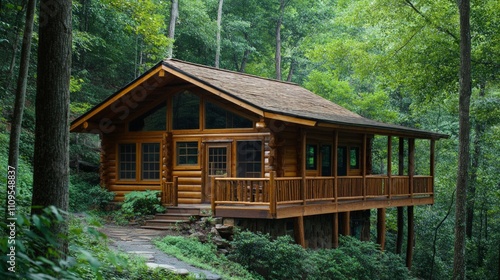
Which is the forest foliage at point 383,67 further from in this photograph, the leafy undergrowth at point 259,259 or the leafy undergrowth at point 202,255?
the leafy undergrowth at point 259,259

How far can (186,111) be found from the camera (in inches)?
758

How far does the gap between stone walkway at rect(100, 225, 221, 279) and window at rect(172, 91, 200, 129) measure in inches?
155

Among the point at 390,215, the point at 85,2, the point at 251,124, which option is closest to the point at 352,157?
the point at 251,124

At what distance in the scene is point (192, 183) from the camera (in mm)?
18875

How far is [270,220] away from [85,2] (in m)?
13.8

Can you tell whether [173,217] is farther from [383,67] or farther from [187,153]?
[383,67]

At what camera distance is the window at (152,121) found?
1970 centimetres

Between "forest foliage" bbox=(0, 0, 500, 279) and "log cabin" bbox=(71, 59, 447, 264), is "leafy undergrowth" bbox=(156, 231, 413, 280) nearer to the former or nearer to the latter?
"log cabin" bbox=(71, 59, 447, 264)

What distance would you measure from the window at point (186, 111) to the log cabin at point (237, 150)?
32 millimetres

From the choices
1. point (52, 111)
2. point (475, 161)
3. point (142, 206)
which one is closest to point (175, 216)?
point (142, 206)

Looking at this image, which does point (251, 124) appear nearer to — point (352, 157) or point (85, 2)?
point (352, 157)

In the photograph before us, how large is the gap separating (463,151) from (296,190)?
16.2 ft

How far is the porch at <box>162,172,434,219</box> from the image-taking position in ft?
50.2

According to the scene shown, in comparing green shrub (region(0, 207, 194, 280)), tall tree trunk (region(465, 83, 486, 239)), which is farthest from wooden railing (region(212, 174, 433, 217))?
tall tree trunk (region(465, 83, 486, 239))
